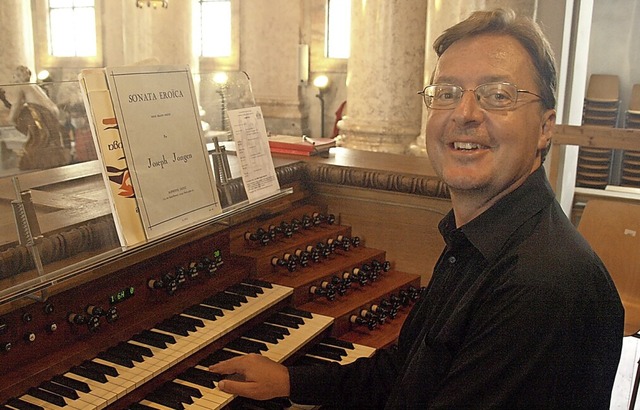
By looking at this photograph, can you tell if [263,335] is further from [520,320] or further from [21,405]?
[520,320]

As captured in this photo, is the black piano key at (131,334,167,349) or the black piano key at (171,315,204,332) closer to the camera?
Result: the black piano key at (131,334,167,349)

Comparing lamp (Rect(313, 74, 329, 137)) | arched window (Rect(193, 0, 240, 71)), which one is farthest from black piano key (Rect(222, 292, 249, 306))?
arched window (Rect(193, 0, 240, 71))

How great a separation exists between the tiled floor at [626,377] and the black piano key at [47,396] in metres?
3.48

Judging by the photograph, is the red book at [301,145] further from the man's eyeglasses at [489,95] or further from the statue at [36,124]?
the man's eyeglasses at [489,95]

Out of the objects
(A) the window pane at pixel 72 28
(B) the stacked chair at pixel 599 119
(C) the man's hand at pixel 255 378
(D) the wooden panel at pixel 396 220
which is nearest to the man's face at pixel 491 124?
(C) the man's hand at pixel 255 378

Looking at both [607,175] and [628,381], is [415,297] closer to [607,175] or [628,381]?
[628,381]

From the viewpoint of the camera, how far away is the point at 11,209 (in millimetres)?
2076

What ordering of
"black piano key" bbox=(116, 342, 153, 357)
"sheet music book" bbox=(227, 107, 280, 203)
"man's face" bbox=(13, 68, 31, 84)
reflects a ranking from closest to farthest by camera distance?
"black piano key" bbox=(116, 342, 153, 357) < "sheet music book" bbox=(227, 107, 280, 203) < "man's face" bbox=(13, 68, 31, 84)

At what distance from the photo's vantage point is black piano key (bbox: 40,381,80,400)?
6.17 feet

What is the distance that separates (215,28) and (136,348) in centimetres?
1109

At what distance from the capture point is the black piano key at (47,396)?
1847 mm

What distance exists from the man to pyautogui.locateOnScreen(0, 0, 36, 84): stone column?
30.5 ft

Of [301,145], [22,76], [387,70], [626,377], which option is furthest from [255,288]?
[22,76]

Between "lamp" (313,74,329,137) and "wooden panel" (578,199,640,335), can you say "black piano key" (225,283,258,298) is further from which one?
"lamp" (313,74,329,137)
